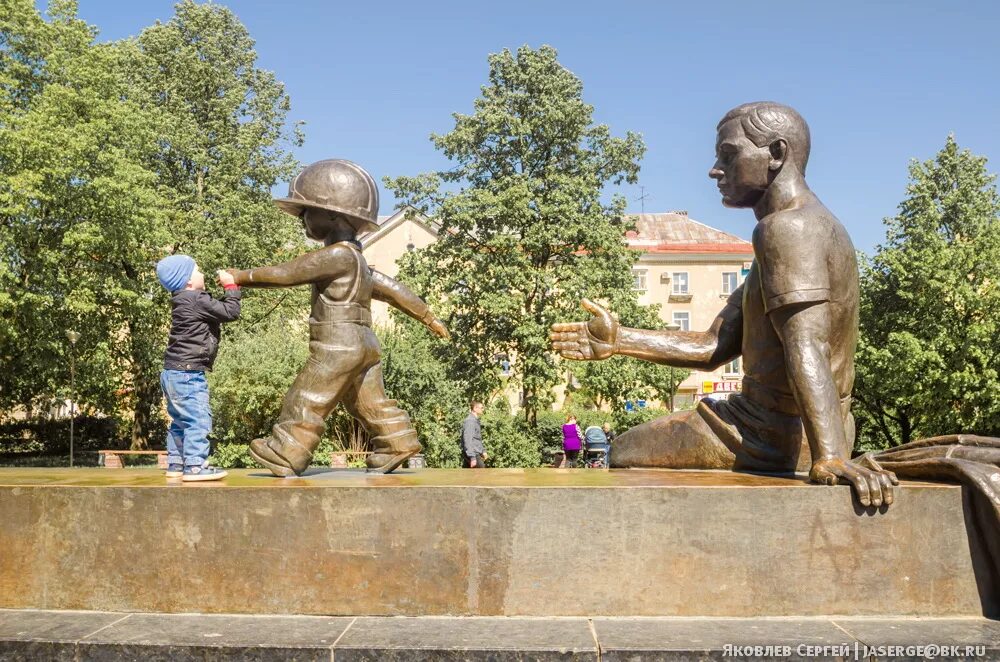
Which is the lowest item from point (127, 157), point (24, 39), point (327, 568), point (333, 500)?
point (327, 568)

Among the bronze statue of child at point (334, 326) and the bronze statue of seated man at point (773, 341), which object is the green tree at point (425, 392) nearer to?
the bronze statue of child at point (334, 326)

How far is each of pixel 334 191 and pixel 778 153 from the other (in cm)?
263

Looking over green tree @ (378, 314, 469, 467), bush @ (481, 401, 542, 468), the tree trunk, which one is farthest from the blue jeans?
the tree trunk

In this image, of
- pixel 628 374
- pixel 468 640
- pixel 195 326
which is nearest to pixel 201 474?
pixel 195 326

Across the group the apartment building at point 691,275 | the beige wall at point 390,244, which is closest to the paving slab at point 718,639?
the beige wall at point 390,244

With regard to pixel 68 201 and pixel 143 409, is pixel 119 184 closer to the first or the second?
pixel 68 201

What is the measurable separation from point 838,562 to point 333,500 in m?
2.35

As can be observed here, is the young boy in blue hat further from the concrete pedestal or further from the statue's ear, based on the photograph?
the statue's ear

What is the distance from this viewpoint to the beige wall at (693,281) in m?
47.9

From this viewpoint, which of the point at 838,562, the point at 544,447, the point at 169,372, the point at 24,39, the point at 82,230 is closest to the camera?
the point at 838,562

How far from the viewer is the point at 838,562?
3.89 m

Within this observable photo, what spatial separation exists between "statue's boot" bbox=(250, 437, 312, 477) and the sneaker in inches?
9.8

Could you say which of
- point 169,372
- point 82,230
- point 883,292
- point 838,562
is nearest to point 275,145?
point 82,230

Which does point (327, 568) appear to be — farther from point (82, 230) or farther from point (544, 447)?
point (544, 447)
